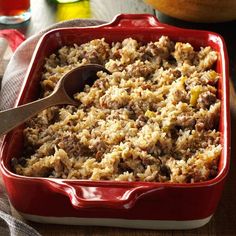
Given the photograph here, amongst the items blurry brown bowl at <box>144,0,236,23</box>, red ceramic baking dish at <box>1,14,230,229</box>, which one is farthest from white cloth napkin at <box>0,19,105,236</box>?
blurry brown bowl at <box>144,0,236,23</box>

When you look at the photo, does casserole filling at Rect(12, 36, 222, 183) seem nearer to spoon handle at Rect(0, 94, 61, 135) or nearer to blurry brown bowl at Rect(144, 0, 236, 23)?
spoon handle at Rect(0, 94, 61, 135)

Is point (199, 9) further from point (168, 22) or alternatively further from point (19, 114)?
point (19, 114)

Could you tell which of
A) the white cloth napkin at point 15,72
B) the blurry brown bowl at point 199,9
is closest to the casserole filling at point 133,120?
the white cloth napkin at point 15,72

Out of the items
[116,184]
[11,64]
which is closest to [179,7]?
[11,64]

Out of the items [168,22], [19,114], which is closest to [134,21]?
[168,22]

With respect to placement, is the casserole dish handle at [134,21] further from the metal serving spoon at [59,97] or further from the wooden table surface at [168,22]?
the wooden table surface at [168,22]
